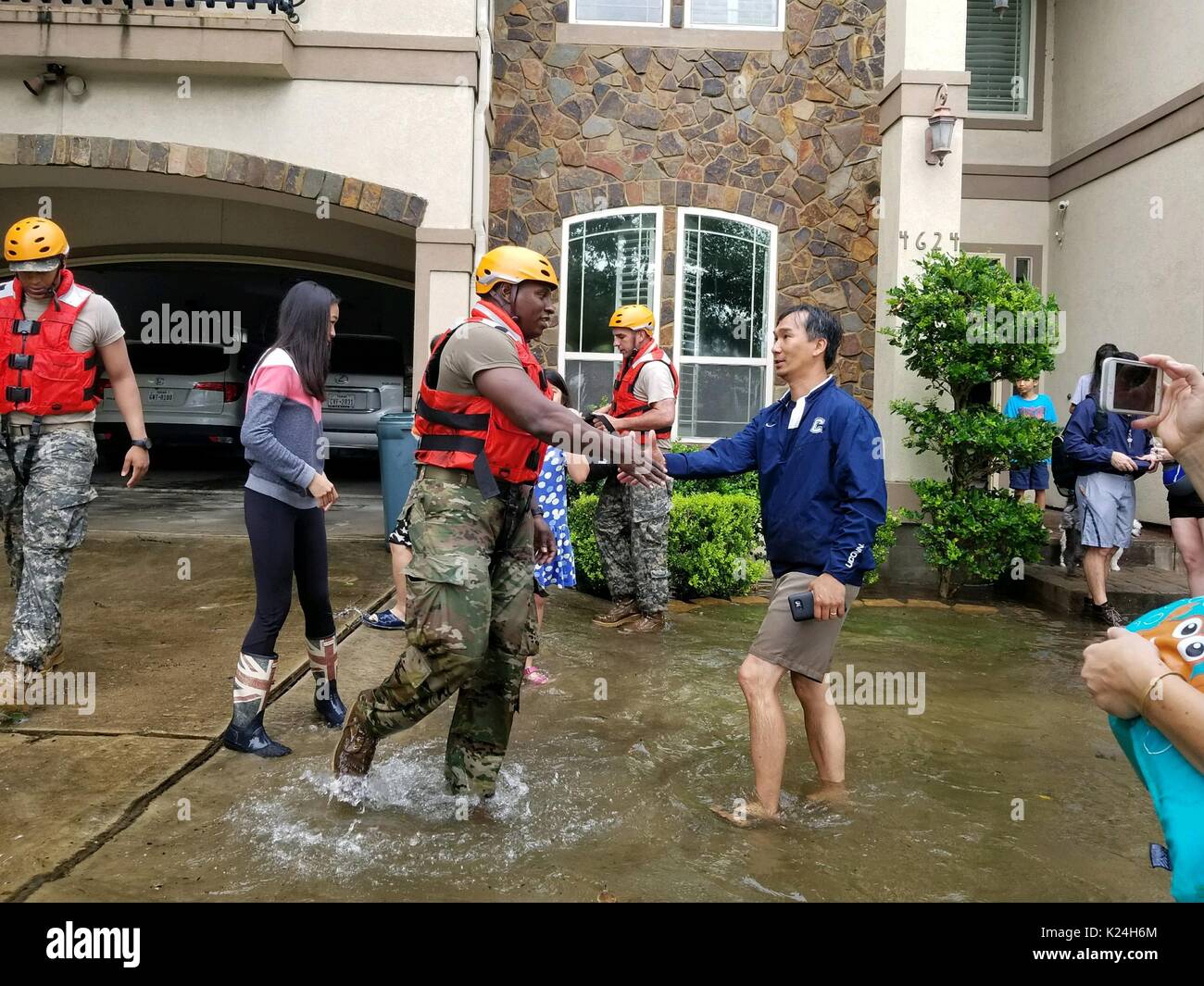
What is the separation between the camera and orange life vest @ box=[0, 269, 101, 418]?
491 cm

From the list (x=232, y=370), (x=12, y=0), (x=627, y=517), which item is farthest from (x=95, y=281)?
(x=627, y=517)

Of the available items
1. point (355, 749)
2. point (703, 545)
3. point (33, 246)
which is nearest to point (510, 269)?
point (355, 749)

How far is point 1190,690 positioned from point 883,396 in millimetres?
7976

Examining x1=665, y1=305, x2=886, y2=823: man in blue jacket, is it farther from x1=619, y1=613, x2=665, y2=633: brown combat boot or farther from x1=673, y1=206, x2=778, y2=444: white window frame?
x1=673, y1=206, x2=778, y2=444: white window frame

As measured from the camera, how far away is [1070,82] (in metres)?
12.4

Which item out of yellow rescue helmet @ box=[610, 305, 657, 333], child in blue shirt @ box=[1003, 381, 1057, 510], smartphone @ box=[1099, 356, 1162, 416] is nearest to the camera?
smartphone @ box=[1099, 356, 1162, 416]

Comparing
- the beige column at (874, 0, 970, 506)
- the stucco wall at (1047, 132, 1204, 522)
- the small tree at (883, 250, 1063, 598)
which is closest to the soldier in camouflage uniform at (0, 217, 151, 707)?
the small tree at (883, 250, 1063, 598)

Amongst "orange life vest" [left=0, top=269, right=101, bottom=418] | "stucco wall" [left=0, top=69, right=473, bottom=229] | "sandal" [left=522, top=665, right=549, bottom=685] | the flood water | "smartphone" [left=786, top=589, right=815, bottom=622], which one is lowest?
the flood water

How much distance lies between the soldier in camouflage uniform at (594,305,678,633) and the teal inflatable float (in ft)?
15.3

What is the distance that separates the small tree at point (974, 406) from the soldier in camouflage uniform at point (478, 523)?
517 cm

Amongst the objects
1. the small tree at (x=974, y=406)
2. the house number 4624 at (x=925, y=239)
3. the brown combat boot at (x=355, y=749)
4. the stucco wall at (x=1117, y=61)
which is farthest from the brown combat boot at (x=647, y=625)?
the stucco wall at (x=1117, y=61)

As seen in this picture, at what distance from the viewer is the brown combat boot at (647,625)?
273 inches

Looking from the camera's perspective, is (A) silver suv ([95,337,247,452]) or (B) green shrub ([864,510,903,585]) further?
(A) silver suv ([95,337,247,452])

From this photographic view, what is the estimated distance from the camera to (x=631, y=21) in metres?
10.2
